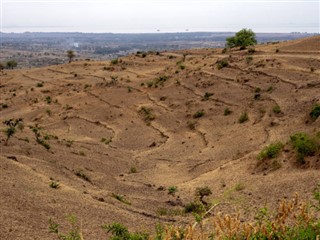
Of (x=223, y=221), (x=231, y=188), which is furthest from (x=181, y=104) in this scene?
(x=223, y=221)

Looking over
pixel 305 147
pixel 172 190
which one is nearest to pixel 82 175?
pixel 172 190

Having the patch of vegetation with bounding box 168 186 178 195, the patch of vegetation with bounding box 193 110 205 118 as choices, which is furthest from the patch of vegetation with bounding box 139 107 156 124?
the patch of vegetation with bounding box 168 186 178 195

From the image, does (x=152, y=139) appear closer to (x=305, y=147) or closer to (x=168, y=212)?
(x=305, y=147)

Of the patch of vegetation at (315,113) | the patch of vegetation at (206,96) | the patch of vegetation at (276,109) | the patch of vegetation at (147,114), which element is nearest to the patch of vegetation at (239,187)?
the patch of vegetation at (315,113)

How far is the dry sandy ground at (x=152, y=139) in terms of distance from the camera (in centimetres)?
1342

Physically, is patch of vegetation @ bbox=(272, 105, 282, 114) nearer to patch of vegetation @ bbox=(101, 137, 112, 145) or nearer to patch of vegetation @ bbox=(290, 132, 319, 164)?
patch of vegetation @ bbox=(290, 132, 319, 164)

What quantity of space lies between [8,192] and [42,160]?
6.29 metres

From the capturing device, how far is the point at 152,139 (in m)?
28.7

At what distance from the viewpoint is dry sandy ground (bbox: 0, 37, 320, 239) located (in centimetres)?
1342

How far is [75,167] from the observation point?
64.2 ft

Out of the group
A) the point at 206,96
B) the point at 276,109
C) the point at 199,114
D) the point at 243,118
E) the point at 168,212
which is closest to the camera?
the point at 168,212

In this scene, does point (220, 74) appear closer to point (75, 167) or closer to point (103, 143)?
point (103, 143)

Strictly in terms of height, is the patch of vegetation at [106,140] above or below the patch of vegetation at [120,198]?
below

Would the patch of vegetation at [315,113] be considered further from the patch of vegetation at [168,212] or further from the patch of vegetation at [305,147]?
the patch of vegetation at [168,212]
